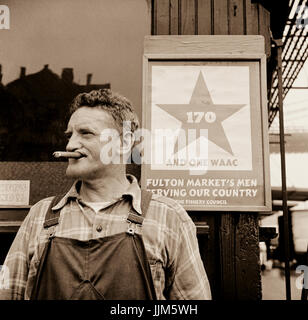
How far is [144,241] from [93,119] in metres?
0.75

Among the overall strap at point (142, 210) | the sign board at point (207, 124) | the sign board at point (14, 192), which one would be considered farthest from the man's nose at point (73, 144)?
the sign board at point (14, 192)

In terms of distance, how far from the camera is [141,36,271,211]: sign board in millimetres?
2566

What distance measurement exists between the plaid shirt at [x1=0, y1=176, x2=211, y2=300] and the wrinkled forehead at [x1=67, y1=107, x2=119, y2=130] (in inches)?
16.7

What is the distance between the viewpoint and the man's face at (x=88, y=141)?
2098 mm

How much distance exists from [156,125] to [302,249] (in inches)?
61.7

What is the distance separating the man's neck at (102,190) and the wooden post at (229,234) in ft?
2.26

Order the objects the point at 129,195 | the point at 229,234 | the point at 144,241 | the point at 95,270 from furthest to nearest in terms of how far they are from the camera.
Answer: the point at 229,234
the point at 129,195
the point at 144,241
the point at 95,270

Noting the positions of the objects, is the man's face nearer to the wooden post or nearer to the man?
the man

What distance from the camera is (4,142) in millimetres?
2773

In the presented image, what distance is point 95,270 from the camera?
1835 millimetres

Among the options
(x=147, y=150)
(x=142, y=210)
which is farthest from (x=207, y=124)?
(x=142, y=210)

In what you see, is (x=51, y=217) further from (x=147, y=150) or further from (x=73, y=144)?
(x=147, y=150)

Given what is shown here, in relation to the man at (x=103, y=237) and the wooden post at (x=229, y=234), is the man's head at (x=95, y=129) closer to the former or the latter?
the man at (x=103, y=237)

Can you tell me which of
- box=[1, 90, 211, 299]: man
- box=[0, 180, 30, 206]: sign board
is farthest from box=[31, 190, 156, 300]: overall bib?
box=[0, 180, 30, 206]: sign board
